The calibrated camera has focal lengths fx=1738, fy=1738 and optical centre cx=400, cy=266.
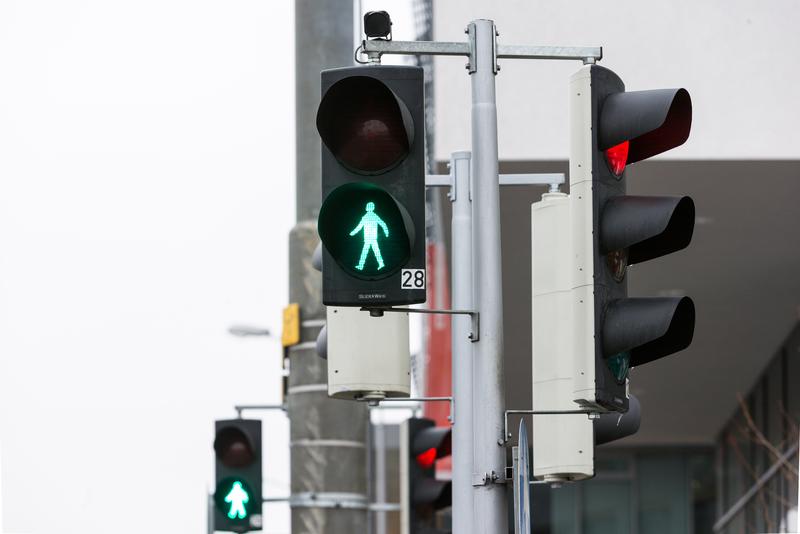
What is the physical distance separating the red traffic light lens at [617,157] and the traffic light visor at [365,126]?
85 centimetres

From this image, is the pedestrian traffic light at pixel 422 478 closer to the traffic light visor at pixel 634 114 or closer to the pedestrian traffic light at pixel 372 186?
the traffic light visor at pixel 634 114

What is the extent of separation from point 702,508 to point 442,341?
62.1 feet

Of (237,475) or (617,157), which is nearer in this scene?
(617,157)

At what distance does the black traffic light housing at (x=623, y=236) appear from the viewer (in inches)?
249

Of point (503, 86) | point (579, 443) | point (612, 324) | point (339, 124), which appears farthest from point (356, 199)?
point (503, 86)

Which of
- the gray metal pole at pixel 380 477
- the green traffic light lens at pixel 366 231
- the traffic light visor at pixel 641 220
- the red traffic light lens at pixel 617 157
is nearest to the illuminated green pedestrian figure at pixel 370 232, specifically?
the green traffic light lens at pixel 366 231

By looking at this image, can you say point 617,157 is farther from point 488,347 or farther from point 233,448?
point 233,448

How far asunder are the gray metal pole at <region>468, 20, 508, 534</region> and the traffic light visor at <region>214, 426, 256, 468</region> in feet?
24.6

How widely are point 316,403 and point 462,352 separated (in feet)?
3.75

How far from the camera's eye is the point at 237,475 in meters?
14.5

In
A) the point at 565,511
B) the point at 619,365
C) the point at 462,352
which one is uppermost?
the point at 462,352

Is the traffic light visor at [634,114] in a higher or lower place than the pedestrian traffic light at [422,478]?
higher

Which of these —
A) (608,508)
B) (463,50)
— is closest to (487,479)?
(463,50)

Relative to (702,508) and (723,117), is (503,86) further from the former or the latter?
(702,508)
